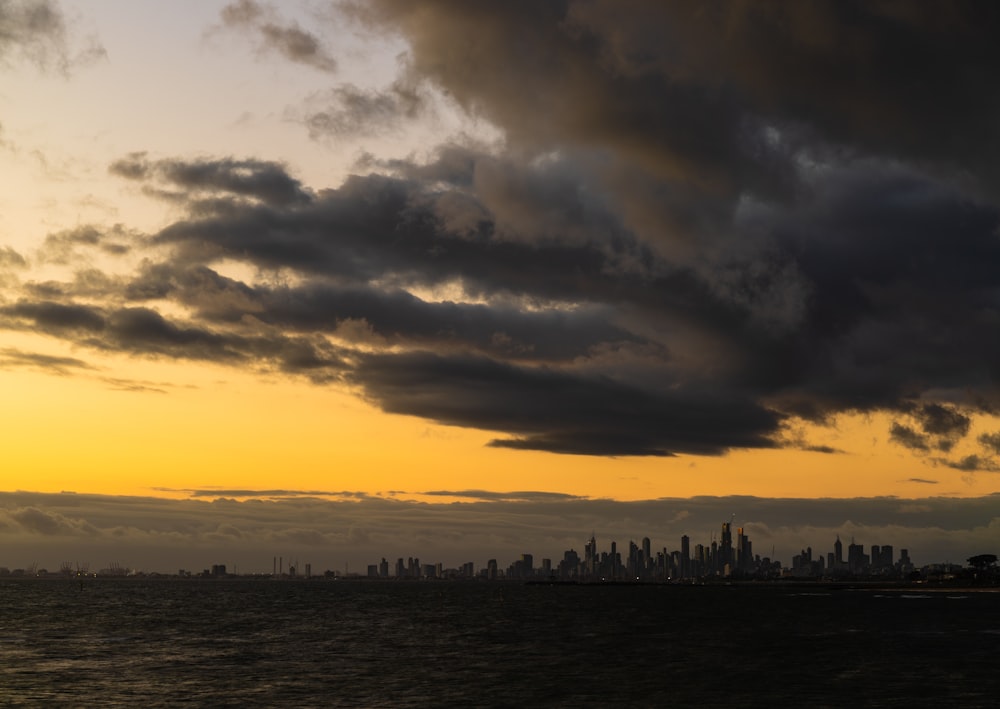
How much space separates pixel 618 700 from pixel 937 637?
104164 mm

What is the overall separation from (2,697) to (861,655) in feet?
327

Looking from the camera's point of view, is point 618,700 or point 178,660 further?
point 178,660

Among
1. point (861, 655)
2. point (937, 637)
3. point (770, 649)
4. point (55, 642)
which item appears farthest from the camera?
point (937, 637)

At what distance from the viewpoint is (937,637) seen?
16838cm

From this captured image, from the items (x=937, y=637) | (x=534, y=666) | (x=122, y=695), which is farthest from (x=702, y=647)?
(x=122, y=695)

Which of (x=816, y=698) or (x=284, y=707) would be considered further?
(x=816, y=698)

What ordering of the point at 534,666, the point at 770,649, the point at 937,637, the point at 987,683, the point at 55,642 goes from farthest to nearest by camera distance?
the point at 937,637
the point at 55,642
the point at 770,649
the point at 534,666
the point at 987,683

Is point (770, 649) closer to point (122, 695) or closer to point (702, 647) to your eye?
point (702, 647)

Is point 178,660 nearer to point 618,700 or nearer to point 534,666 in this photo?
point 534,666

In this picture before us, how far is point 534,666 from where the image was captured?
383 ft

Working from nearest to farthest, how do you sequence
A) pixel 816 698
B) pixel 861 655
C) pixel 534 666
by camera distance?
pixel 816 698, pixel 534 666, pixel 861 655

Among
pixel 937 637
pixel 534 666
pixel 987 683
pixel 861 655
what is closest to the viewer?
pixel 987 683

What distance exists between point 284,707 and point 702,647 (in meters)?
78.7

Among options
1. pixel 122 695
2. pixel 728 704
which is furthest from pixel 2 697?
pixel 728 704
